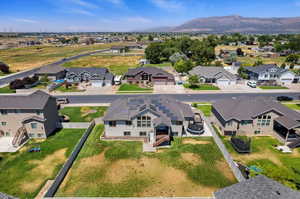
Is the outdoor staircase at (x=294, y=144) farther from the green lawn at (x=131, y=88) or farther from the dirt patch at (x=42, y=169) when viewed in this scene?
the green lawn at (x=131, y=88)

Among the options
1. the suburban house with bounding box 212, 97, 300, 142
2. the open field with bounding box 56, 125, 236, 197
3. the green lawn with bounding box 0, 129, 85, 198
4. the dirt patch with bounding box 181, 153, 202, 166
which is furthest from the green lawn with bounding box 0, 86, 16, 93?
the suburban house with bounding box 212, 97, 300, 142

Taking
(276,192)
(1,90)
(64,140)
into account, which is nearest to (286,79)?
(276,192)

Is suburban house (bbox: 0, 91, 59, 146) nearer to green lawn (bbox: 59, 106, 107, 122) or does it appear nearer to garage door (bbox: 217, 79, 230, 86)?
green lawn (bbox: 59, 106, 107, 122)

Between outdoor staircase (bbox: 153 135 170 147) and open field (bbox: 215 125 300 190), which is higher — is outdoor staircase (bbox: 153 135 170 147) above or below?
above

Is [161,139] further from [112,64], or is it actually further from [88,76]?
[112,64]

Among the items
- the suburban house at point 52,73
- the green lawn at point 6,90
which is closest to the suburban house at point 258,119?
the suburban house at point 52,73

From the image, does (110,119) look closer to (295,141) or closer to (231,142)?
(231,142)
